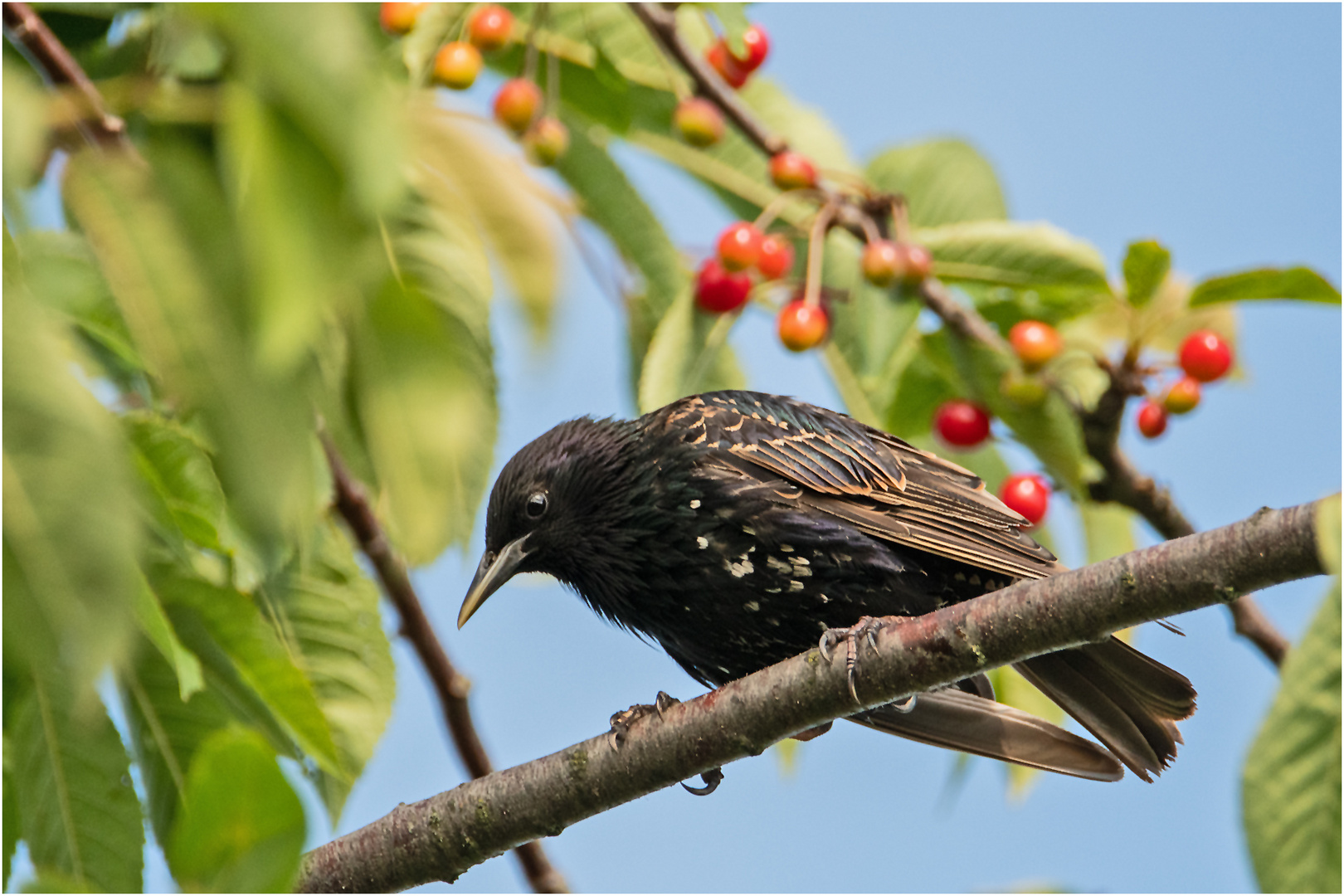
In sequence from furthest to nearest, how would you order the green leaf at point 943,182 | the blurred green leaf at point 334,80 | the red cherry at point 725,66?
the green leaf at point 943,182 → the red cherry at point 725,66 → the blurred green leaf at point 334,80

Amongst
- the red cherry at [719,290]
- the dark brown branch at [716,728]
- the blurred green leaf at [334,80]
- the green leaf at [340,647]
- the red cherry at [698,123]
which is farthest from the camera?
the red cherry at [698,123]

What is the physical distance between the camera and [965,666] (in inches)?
96.2

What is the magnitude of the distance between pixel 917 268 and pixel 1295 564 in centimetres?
185

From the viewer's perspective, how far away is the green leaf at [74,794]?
7.90ft

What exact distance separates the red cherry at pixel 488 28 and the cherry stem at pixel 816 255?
39.2 inches

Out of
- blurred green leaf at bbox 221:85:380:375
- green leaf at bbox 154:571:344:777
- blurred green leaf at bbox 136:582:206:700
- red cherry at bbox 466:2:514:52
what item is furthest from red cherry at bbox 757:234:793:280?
blurred green leaf at bbox 221:85:380:375

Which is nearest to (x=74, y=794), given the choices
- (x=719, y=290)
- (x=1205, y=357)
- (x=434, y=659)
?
(x=434, y=659)

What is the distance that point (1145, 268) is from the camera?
3.73m

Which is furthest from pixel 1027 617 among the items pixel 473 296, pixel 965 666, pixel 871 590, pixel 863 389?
pixel 863 389

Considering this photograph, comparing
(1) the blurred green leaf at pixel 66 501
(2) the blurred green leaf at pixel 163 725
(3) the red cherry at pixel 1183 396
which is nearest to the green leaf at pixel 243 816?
(1) the blurred green leaf at pixel 66 501

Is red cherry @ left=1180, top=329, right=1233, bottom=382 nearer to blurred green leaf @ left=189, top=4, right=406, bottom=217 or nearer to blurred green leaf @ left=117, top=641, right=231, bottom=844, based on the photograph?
blurred green leaf @ left=117, top=641, right=231, bottom=844

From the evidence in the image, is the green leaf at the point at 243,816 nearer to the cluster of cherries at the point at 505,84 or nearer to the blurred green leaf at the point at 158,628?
the blurred green leaf at the point at 158,628

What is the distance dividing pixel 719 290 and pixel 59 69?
1.77 meters

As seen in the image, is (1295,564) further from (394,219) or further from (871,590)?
(394,219)
